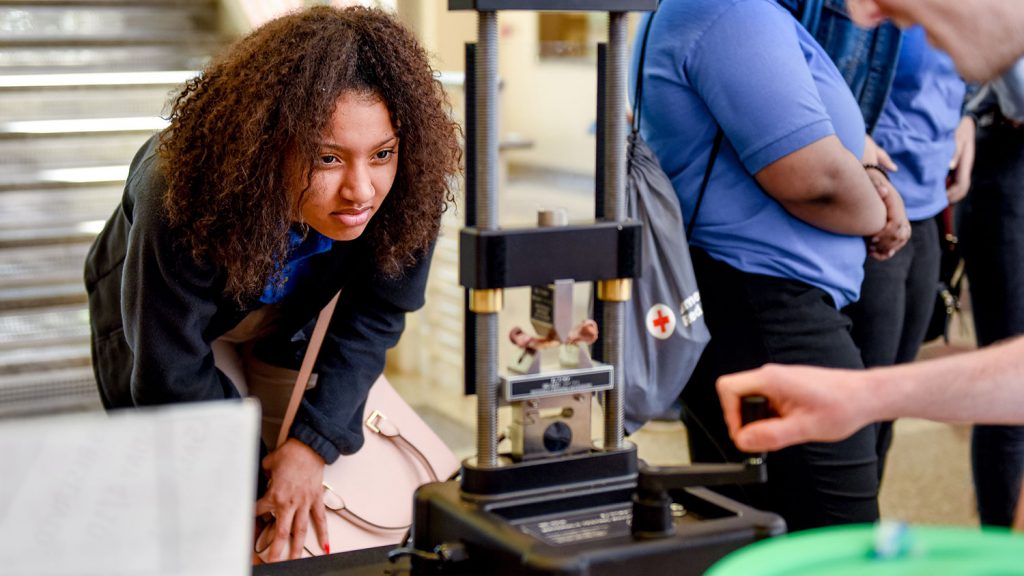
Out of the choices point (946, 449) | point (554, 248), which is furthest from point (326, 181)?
point (946, 449)

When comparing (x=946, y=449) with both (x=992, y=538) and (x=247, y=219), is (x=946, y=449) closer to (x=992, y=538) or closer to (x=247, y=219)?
(x=247, y=219)

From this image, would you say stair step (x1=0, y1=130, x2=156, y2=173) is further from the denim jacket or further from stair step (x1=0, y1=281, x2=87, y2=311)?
the denim jacket

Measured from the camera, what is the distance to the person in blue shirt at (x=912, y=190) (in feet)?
7.04

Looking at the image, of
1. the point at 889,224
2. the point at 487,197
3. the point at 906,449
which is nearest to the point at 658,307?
the point at 889,224

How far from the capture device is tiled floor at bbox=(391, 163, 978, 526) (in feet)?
11.0

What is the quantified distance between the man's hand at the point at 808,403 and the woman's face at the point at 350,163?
0.67m

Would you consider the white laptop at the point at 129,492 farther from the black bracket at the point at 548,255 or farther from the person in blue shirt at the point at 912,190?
the person in blue shirt at the point at 912,190

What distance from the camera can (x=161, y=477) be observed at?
0.82 meters

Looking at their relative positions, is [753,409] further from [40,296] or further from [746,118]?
[40,296]

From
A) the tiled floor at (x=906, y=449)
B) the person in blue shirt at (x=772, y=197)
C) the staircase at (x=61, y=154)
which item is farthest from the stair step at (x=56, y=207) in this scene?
the person in blue shirt at (x=772, y=197)

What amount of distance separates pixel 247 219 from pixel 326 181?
0.11 m

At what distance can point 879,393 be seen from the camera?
1115mm

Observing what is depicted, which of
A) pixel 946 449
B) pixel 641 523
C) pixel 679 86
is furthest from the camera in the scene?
pixel 946 449

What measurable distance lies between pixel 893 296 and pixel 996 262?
1.65 ft
